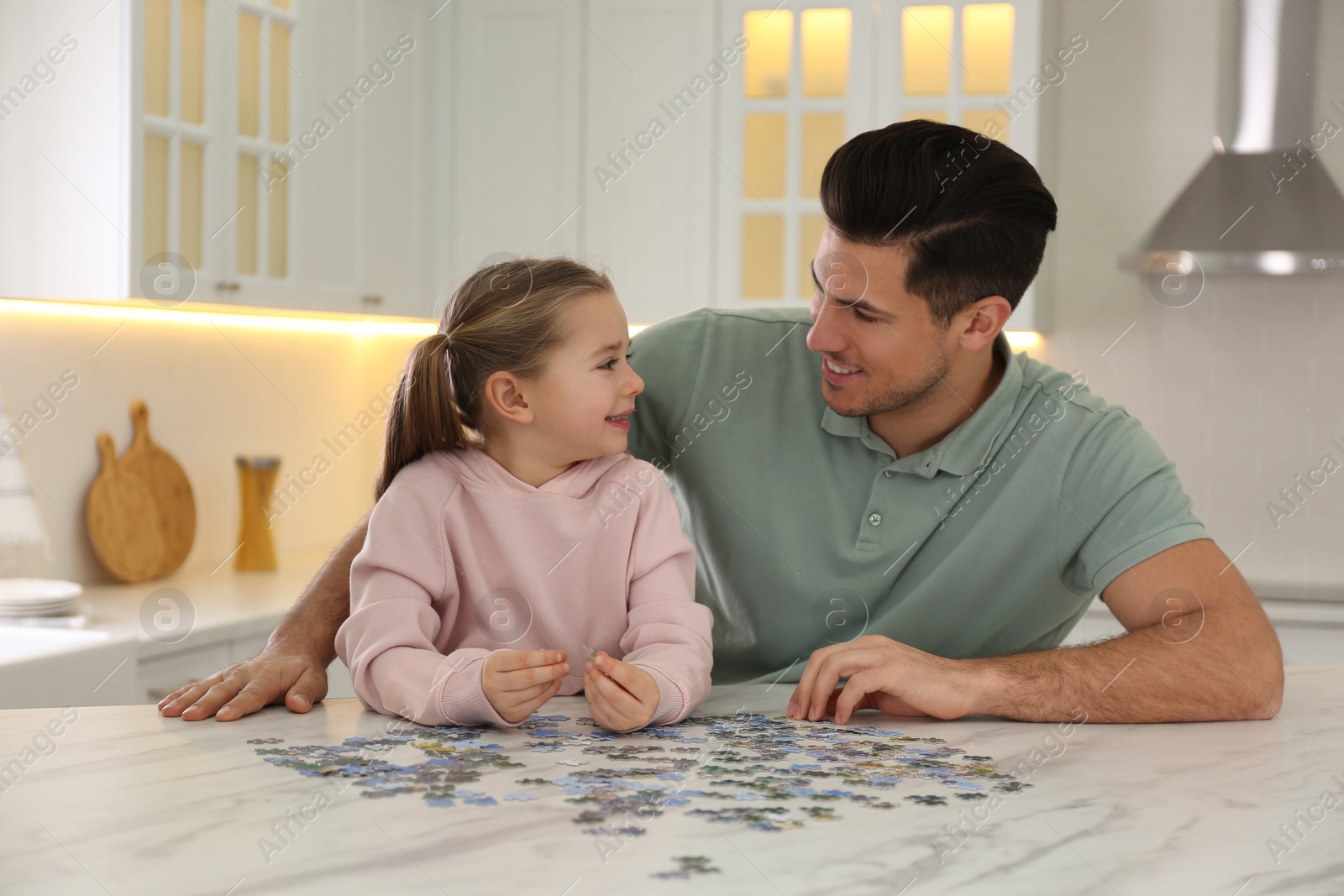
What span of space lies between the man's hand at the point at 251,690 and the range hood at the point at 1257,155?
3013 millimetres

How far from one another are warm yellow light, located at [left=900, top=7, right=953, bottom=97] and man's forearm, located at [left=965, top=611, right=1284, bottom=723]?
255 cm

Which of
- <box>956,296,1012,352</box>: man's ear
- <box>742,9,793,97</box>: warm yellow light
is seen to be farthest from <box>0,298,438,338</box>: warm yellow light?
<box>956,296,1012,352</box>: man's ear

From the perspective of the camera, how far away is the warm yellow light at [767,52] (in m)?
3.81

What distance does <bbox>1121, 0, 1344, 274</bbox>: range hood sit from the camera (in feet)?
11.9

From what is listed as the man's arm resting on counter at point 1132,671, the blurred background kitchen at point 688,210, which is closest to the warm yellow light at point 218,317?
the blurred background kitchen at point 688,210

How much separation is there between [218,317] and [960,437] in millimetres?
2524

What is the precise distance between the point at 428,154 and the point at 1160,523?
297 cm

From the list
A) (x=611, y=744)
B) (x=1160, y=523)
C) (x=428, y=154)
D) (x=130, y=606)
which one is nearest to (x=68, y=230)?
(x=130, y=606)

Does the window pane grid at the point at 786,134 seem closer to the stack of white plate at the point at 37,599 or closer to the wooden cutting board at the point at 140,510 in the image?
the wooden cutting board at the point at 140,510

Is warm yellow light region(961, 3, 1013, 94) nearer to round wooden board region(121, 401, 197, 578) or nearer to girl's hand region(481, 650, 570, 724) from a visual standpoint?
round wooden board region(121, 401, 197, 578)

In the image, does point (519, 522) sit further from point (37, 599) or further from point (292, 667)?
point (37, 599)

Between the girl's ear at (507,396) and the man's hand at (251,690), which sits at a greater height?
the girl's ear at (507,396)

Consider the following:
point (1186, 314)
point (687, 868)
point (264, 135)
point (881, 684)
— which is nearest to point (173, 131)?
point (264, 135)

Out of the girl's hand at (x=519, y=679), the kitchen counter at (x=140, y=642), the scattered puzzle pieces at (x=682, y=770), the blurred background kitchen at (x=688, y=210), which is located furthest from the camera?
the blurred background kitchen at (x=688, y=210)
